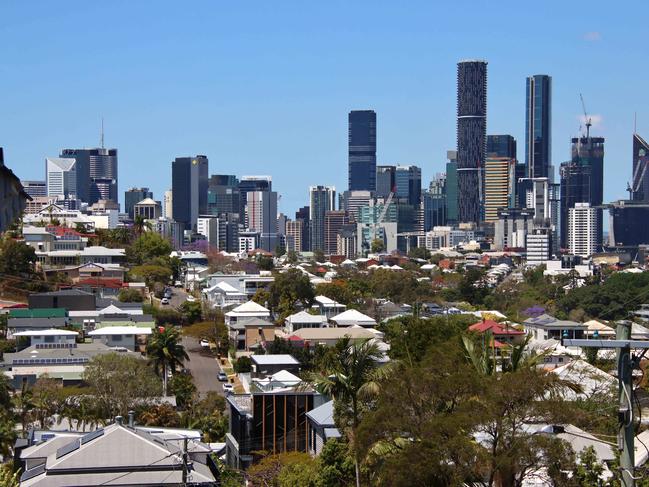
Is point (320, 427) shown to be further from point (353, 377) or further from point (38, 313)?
point (38, 313)

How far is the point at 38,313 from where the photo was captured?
6512 cm

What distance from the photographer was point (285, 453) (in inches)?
1315

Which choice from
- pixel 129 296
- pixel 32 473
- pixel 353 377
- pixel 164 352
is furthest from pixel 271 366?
pixel 129 296

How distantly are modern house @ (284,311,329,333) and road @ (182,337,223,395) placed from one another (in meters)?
6.68

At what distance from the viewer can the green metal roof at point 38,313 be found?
213ft

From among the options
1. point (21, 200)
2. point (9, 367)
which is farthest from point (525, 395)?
point (9, 367)

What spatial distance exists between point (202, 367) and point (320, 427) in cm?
2984

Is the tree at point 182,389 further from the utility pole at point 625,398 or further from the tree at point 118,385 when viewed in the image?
the utility pole at point 625,398

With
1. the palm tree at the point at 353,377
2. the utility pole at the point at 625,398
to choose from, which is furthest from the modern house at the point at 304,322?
the utility pole at the point at 625,398

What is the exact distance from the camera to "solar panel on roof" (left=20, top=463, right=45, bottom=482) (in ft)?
83.4

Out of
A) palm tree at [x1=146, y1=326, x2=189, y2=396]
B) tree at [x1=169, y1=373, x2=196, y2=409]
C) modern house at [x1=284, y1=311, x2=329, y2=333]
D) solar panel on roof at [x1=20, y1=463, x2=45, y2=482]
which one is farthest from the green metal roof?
solar panel on roof at [x1=20, y1=463, x2=45, y2=482]

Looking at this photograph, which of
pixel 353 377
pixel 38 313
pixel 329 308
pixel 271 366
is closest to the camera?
pixel 353 377

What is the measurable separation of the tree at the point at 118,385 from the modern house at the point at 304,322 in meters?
27.4

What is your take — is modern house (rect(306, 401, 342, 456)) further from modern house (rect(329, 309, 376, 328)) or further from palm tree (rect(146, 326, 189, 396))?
modern house (rect(329, 309, 376, 328))
